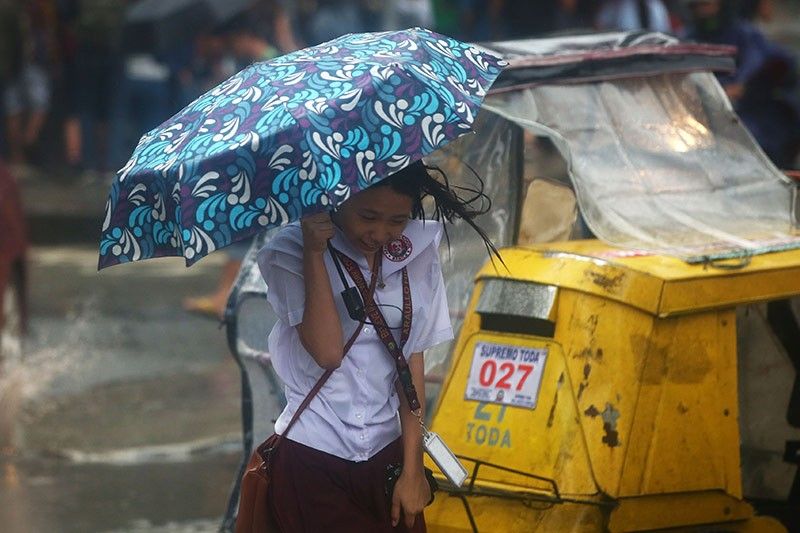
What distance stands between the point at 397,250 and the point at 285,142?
1.64 feet

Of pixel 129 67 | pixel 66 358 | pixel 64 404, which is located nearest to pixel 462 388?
pixel 64 404

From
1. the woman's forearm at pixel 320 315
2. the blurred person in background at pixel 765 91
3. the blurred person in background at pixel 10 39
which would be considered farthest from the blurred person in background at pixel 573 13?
the woman's forearm at pixel 320 315

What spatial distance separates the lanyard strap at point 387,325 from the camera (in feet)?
11.4

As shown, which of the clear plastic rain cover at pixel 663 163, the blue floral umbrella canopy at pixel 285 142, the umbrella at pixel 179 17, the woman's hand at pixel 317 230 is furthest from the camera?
the umbrella at pixel 179 17

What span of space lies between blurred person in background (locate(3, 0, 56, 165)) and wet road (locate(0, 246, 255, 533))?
17.5ft

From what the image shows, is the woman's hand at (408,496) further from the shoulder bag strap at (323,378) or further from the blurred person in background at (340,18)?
the blurred person in background at (340,18)

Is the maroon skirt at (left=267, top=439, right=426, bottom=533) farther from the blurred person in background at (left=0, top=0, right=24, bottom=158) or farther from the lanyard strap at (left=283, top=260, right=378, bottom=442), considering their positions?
the blurred person in background at (left=0, top=0, right=24, bottom=158)

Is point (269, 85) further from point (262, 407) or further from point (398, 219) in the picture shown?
point (262, 407)

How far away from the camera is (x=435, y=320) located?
11.6 feet

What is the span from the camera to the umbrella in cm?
987

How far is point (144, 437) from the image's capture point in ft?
22.9

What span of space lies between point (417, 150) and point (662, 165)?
1.88m

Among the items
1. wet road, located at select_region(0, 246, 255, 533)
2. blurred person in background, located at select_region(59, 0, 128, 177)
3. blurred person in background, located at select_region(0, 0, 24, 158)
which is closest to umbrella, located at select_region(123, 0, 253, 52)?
wet road, located at select_region(0, 246, 255, 533)

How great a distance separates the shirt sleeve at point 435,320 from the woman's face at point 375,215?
0.16 meters
